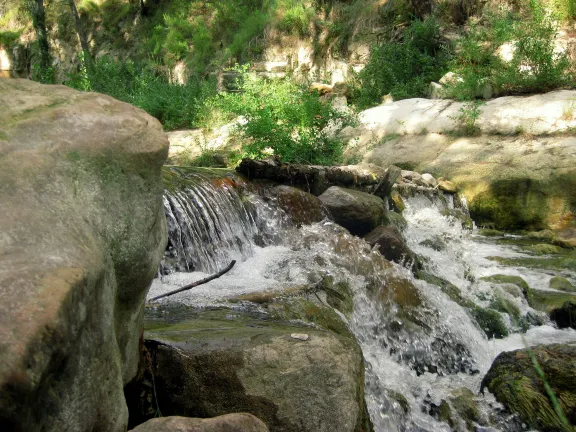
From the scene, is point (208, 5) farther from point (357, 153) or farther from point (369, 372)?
point (369, 372)

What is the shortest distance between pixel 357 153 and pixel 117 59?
15.1 metres

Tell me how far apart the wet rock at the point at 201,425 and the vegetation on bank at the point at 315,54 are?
734 cm

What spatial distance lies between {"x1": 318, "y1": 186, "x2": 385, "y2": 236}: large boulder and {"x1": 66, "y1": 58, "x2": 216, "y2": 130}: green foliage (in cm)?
712

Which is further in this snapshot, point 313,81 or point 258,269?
point 313,81

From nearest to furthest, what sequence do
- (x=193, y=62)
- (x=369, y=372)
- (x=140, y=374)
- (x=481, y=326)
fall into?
(x=140, y=374), (x=369, y=372), (x=481, y=326), (x=193, y=62)

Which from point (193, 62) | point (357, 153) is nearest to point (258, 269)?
point (357, 153)

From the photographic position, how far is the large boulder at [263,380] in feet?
7.00

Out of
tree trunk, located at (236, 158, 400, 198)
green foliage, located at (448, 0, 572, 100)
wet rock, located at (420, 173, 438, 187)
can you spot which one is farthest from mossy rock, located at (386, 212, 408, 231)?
green foliage, located at (448, 0, 572, 100)

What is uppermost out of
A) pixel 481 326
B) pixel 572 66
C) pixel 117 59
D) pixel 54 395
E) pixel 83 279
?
pixel 117 59

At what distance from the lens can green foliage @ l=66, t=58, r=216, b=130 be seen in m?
13.2

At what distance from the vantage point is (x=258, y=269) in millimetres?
4949

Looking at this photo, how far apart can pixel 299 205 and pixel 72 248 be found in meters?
5.05

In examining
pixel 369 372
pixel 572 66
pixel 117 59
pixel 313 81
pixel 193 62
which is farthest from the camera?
pixel 117 59

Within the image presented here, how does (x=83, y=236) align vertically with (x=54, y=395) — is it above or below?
above
